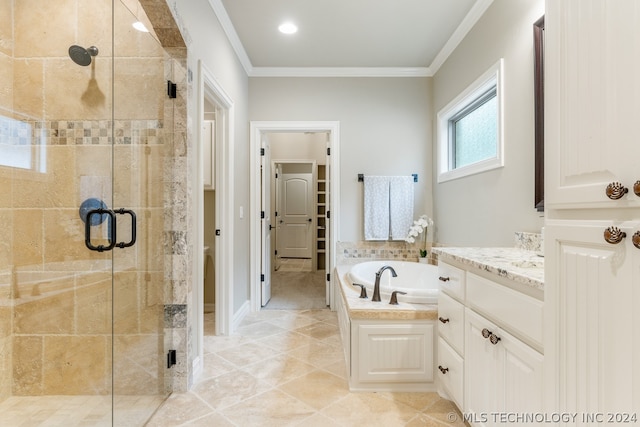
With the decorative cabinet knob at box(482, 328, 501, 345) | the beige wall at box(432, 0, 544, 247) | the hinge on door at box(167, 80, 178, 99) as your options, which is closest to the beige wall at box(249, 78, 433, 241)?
the beige wall at box(432, 0, 544, 247)

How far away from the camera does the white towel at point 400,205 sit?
134 inches

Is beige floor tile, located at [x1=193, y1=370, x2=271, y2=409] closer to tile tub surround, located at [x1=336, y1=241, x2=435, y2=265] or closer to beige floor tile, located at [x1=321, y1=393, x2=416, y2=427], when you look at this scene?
beige floor tile, located at [x1=321, y1=393, x2=416, y2=427]

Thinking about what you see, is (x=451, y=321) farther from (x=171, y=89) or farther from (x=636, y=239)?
(x=171, y=89)

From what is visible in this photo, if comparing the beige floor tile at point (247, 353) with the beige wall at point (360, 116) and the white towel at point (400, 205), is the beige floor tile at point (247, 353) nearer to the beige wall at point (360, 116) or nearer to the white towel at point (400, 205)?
the beige wall at point (360, 116)

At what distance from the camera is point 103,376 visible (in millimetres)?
1703

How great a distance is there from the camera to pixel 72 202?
174 cm

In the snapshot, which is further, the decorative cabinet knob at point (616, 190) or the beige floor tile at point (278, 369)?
the beige floor tile at point (278, 369)

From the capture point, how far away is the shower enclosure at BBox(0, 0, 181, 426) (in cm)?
170

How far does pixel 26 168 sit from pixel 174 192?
80 centimetres

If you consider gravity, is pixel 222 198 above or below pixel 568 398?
above

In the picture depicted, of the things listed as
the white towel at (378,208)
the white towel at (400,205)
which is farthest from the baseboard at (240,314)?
the white towel at (400,205)

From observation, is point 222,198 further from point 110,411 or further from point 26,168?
point 110,411

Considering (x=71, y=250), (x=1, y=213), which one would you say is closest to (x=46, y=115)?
(x=1, y=213)

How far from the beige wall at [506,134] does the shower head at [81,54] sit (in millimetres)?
2520
